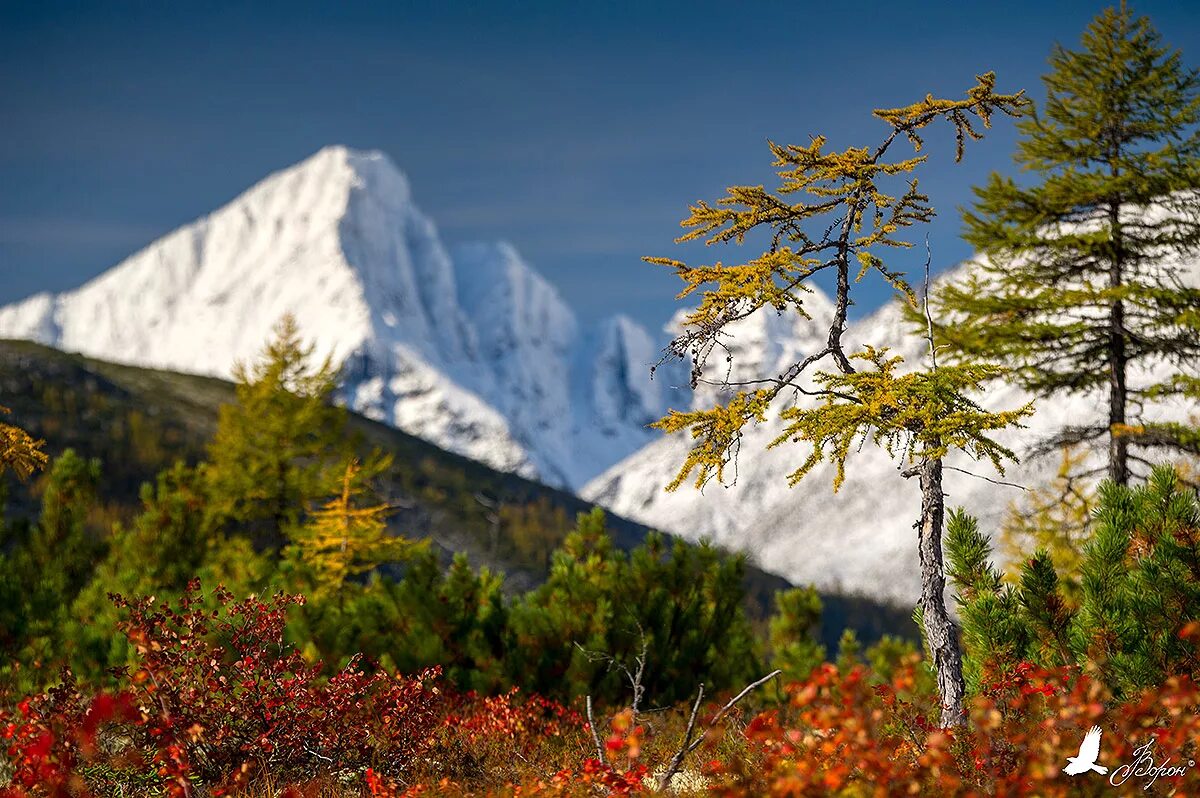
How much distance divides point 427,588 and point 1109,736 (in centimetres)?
857

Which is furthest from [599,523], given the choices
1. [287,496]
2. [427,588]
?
[287,496]

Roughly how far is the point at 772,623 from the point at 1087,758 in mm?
14236

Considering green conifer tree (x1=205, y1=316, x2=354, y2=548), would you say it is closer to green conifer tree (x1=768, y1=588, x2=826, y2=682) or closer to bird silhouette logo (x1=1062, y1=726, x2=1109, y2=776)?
green conifer tree (x1=768, y1=588, x2=826, y2=682)

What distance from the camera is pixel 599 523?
44.7ft

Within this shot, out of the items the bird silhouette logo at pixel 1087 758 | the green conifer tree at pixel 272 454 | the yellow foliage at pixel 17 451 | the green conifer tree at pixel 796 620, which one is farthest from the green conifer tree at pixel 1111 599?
the green conifer tree at pixel 272 454

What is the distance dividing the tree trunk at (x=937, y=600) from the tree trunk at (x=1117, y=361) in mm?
7612

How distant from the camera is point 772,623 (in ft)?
60.7

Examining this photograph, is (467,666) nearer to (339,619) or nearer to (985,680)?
(339,619)

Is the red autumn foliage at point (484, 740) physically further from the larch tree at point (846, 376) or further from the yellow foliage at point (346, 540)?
the yellow foliage at point (346, 540)

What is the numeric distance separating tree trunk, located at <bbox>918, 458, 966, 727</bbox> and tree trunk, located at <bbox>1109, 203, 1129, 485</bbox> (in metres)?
7.61

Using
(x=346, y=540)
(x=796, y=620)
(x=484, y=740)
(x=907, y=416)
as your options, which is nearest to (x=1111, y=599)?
(x=907, y=416)

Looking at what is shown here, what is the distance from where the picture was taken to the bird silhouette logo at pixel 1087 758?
4570mm

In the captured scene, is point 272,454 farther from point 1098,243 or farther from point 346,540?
point 1098,243

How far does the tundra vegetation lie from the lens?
5.01 m
